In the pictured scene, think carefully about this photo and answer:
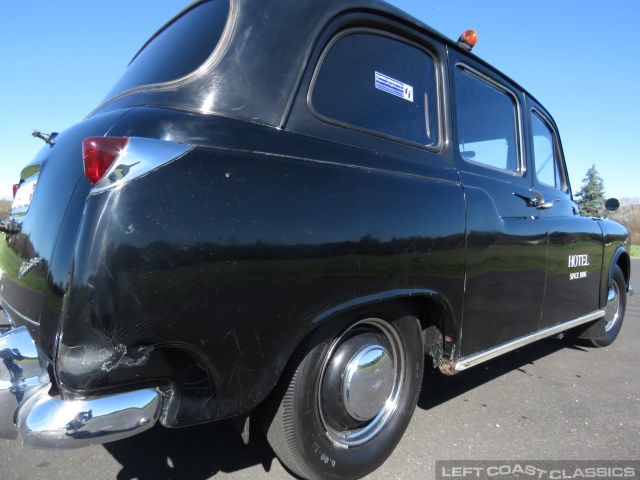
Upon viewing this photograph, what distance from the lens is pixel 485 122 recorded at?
9.59ft

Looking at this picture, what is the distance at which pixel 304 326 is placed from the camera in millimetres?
1628

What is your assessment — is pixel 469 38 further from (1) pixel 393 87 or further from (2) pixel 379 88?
(2) pixel 379 88

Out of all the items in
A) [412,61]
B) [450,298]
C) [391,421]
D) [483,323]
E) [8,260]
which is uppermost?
[412,61]

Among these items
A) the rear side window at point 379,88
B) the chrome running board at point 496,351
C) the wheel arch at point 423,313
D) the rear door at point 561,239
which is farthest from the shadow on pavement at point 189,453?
the rear door at point 561,239

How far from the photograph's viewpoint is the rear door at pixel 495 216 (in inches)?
93.0

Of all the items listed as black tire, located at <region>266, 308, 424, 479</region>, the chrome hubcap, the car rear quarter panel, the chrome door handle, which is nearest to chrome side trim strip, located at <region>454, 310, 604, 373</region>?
black tire, located at <region>266, 308, 424, 479</region>

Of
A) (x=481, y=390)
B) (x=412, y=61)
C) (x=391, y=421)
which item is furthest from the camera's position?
(x=481, y=390)

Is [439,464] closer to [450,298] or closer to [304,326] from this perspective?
[450,298]

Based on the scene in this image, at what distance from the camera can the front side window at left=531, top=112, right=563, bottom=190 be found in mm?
3492

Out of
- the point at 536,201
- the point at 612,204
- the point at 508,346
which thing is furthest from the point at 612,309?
the point at 508,346

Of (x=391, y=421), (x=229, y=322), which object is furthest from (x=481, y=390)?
(x=229, y=322)

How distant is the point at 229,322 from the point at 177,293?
0.66 feet

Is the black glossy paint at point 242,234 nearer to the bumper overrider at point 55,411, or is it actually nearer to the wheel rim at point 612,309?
the bumper overrider at point 55,411

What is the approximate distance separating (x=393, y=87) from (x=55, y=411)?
6.36 ft
